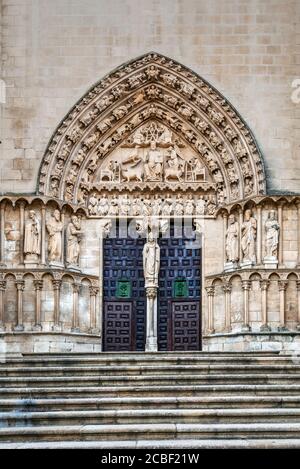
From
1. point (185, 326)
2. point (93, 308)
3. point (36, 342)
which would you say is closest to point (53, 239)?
point (93, 308)

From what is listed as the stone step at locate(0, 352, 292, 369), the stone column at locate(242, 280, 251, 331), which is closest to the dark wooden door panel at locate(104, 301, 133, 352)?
the stone column at locate(242, 280, 251, 331)

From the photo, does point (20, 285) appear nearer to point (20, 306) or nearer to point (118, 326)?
point (20, 306)

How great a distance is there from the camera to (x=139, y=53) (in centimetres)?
1812

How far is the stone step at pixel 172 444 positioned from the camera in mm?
9398

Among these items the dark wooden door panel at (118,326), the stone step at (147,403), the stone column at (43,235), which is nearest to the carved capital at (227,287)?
the dark wooden door panel at (118,326)

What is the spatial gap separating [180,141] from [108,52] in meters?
2.40

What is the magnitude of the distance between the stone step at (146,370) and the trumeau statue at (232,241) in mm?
4272

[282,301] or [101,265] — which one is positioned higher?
A: [101,265]

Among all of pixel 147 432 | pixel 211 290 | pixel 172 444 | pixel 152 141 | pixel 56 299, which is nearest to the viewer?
pixel 172 444

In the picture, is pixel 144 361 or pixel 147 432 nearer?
pixel 147 432

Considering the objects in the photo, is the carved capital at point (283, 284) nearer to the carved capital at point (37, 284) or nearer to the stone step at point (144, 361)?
the stone step at point (144, 361)

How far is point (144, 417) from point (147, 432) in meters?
0.81

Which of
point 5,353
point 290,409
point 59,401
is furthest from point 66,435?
point 5,353

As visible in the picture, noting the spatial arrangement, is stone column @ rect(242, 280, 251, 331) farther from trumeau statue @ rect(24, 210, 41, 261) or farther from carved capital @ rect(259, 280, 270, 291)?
trumeau statue @ rect(24, 210, 41, 261)
